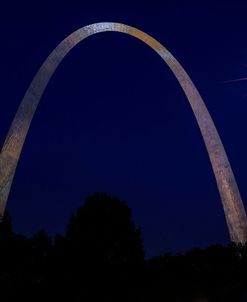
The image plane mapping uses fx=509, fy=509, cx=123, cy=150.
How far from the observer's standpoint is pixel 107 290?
20.4m

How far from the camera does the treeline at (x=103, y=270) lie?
20078 millimetres

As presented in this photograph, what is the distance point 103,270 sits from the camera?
68.8 feet

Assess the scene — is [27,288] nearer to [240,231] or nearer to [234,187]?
[240,231]

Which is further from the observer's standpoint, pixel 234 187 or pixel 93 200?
pixel 234 187

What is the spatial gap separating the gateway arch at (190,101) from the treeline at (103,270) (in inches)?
207

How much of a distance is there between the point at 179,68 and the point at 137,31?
17.0 ft

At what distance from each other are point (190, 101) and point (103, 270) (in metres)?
22.3

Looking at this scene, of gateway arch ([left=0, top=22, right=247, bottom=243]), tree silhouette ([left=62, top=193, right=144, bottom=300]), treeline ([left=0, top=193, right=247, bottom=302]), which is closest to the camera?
treeline ([left=0, top=193, right=247, bottom=302])

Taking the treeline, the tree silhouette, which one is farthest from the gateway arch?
the tree silhouette

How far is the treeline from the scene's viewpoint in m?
20.1

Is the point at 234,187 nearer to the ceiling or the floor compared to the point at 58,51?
nearer to the floor

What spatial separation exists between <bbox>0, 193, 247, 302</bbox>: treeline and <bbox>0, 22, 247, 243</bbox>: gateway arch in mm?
5269

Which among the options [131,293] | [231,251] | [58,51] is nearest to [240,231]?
[231,251]

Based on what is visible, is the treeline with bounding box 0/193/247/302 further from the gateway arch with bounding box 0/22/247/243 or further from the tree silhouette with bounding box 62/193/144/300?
the gateway arch with bounding box 0/22/247/243
